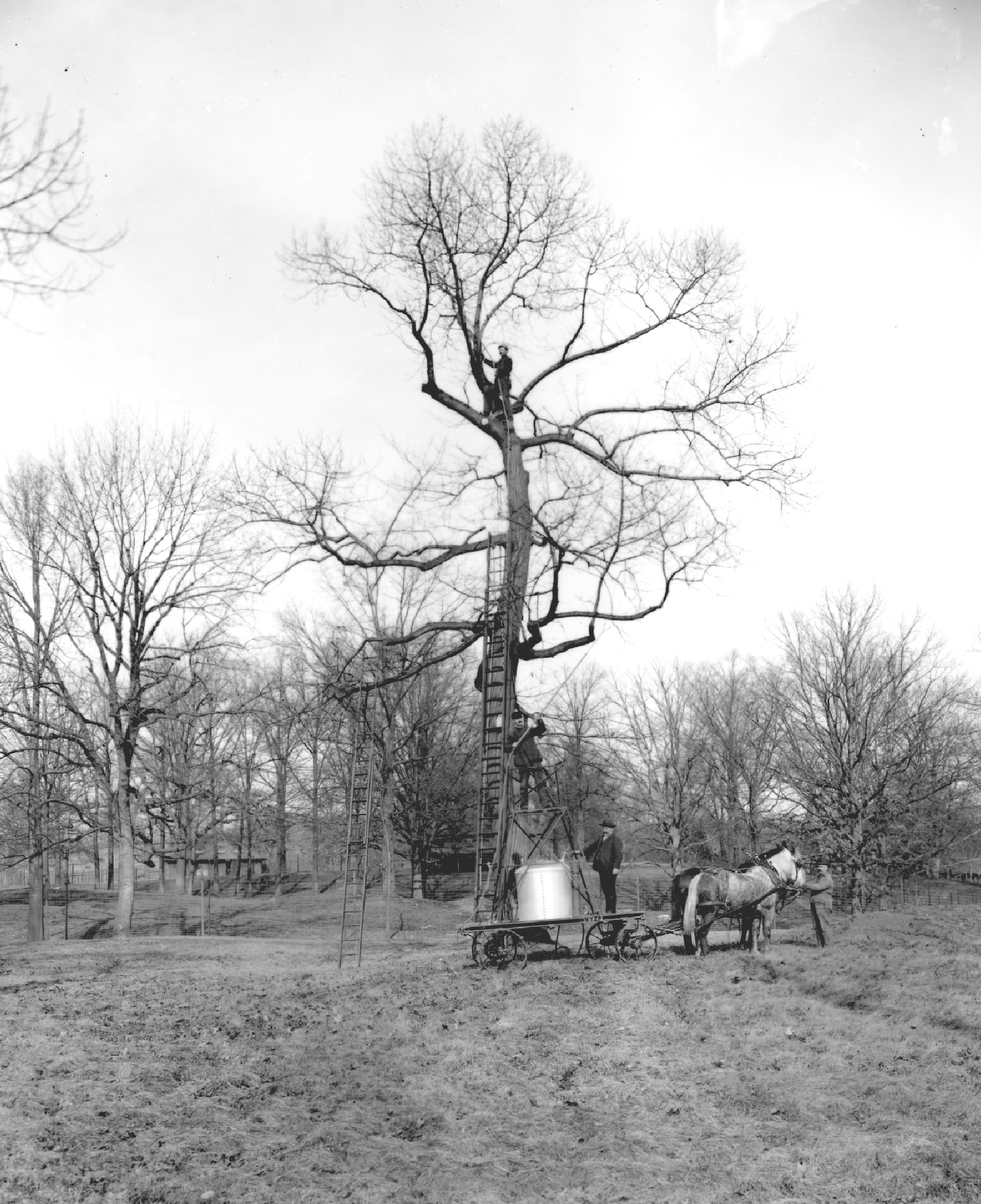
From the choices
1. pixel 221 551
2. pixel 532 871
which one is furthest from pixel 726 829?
pixel 532 871

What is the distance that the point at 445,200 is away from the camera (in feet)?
58.2

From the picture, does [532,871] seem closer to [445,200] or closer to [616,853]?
[616,853]

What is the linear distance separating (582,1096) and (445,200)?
48.8 feet

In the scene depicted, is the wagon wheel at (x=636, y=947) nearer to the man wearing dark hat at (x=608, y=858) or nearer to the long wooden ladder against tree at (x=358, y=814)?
the man wearing dark hat at (x=608, y=858)

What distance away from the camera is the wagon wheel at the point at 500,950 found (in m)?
13.5

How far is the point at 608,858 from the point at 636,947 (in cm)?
127

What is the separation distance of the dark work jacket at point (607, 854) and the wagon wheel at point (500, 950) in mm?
1584

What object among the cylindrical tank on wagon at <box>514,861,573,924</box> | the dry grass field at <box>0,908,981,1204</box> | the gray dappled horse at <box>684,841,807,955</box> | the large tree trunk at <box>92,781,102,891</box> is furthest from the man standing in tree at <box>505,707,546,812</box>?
the large tree trunk at <box>92,781,102,891</box>

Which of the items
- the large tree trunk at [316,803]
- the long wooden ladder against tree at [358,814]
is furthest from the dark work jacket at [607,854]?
the large tree trunk at [316,803]

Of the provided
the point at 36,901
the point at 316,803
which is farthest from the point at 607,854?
the point at 316,803

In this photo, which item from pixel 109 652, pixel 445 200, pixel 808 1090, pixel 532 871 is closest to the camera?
pixel 808 1090

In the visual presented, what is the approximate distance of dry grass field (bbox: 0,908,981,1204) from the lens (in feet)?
19.9

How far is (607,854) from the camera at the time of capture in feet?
47.5

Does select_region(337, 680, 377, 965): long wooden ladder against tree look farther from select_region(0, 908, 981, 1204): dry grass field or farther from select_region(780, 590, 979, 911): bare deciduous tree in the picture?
select_region(780, 590, 979, 911): bare deciduous tree
